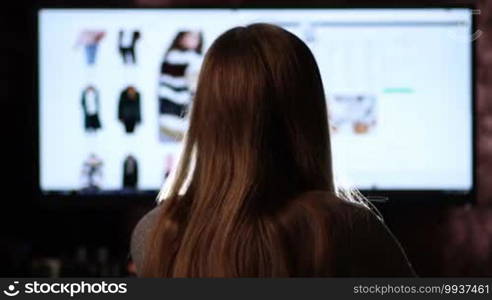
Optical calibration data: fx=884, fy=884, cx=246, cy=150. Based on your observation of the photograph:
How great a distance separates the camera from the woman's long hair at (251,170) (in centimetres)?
119

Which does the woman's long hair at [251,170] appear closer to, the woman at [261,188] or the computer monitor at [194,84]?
the woman at [261,188]

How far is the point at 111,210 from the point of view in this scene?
260cm

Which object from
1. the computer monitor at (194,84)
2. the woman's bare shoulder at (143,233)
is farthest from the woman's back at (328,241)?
the computer monitor at (194,84)

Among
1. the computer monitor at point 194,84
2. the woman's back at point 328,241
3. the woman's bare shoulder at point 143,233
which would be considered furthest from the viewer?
the computer monitor at point 194,84

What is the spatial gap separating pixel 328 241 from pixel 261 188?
12 centimetres

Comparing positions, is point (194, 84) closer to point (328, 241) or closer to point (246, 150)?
point (246, 150)

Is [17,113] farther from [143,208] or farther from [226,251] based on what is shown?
[226,251]

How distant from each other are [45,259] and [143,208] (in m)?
0.32

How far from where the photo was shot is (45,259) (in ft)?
8.20

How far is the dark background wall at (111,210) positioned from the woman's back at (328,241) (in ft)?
4.30

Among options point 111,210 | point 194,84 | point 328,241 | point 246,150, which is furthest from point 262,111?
point 111,210

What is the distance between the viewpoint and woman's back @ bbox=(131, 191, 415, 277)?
119cm

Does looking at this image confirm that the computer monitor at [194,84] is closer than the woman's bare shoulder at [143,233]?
No

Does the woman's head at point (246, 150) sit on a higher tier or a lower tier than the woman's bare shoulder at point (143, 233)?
higher
